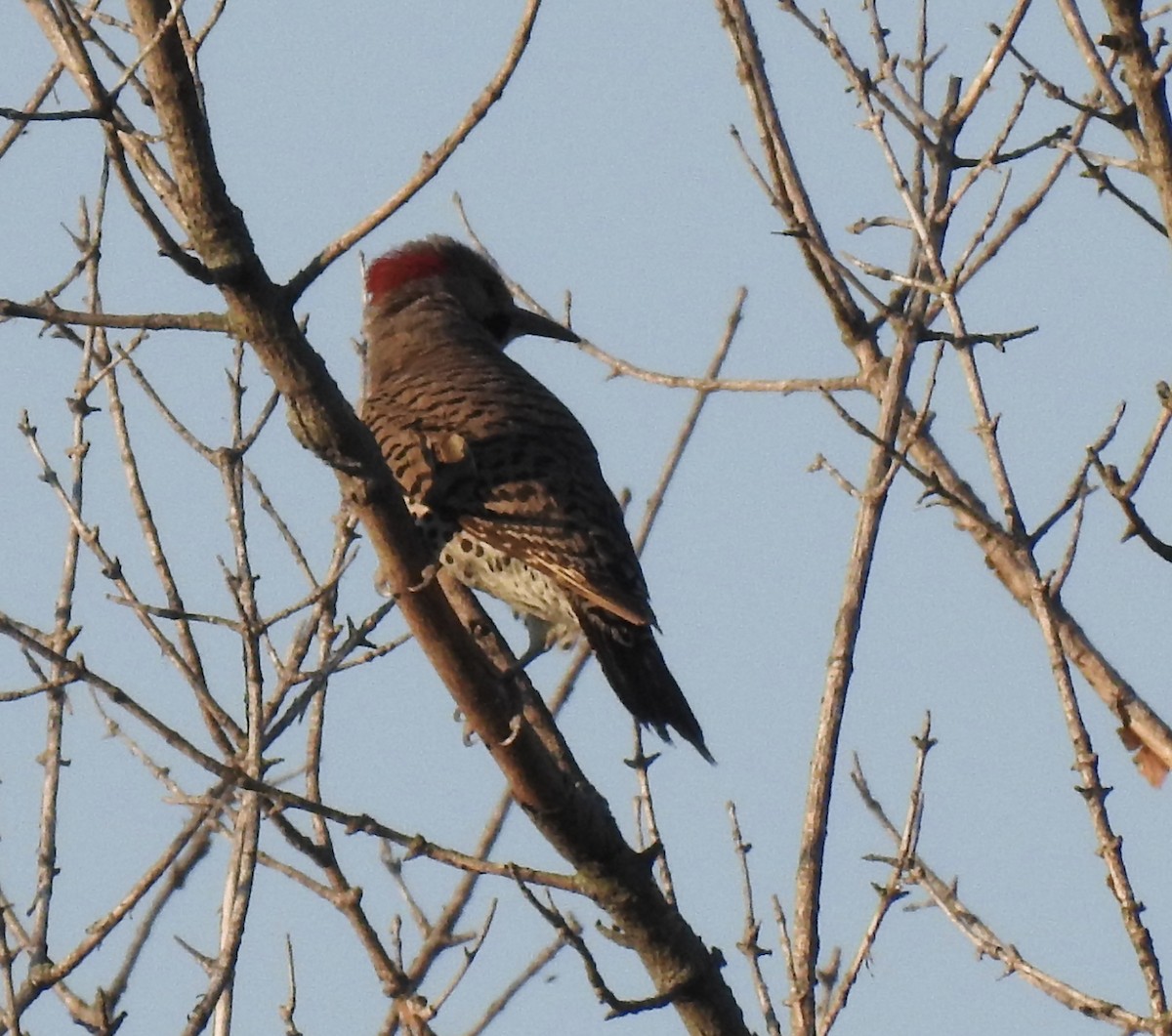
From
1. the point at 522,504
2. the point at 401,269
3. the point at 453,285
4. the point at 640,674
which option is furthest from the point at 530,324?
the point at 640,674

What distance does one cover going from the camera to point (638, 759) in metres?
4.55

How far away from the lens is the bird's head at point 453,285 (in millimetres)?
7422

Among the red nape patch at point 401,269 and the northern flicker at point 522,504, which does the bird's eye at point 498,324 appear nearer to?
the red nape patch at point 401,269

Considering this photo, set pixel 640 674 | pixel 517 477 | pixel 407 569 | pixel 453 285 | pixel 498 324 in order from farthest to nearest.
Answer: pixel 498 324
pixel 453 285
pixel 517 477
pixel 640 674
pixel 407 569

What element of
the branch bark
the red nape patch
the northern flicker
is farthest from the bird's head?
the branch bark

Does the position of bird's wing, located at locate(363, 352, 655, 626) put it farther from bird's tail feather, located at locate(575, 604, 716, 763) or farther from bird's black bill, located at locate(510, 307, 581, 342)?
bird's black bill, located at locate(510, 307, 581, 342)

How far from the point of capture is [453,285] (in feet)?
24.6

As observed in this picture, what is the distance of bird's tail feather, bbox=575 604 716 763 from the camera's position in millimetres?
5340

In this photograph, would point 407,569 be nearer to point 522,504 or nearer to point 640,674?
point 640,674

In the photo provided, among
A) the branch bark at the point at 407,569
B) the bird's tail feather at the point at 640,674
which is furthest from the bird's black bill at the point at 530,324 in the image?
the branch bark at the point at 407,569

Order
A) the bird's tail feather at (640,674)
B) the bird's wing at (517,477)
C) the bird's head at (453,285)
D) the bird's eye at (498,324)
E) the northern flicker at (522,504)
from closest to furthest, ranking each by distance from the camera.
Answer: the bird's tail feather at (640,674)
the northern flicker at (522,504)
the bird's wing at (517,477)
the bird's head at (453,285)
the bird's eye at (498,324)

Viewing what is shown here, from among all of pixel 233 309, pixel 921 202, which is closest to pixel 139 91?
pixel 233 309

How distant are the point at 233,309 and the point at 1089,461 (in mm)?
1495

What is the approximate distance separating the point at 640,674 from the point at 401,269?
261 centimetres
